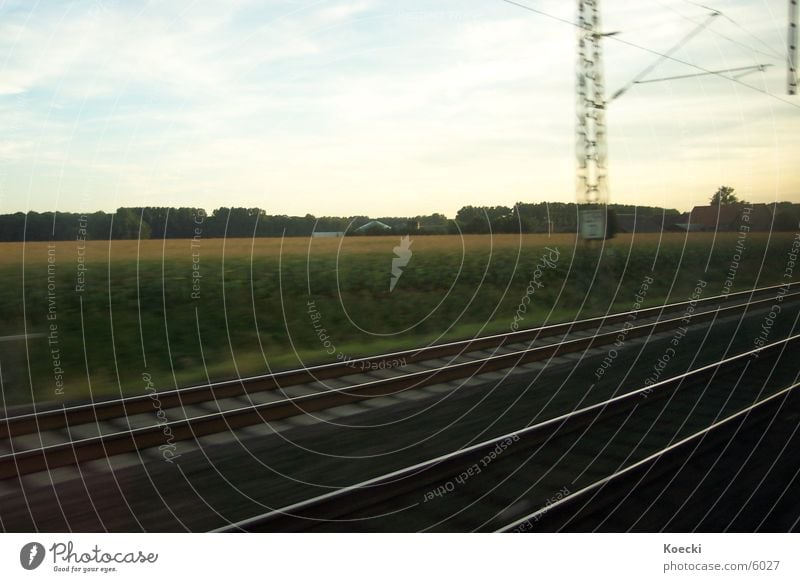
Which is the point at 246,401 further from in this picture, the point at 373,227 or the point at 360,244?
the point at 360,244

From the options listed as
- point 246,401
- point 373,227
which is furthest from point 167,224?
point 373,227

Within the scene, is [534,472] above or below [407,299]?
below

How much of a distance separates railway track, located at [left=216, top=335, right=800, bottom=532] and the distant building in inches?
151

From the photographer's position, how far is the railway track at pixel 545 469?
12.4 ft

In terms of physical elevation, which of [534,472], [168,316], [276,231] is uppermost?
[276,231]

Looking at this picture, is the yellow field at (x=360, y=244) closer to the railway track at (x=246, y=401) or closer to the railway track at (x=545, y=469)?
the railway track at (x=246, y=401)

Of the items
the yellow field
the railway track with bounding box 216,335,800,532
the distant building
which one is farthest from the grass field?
the railway track with bounding box 216,335,800,532

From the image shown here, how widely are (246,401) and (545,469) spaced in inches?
116

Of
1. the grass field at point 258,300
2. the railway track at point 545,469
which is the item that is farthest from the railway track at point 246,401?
the railway track at point 545,469

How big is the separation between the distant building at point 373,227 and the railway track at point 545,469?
151 inches

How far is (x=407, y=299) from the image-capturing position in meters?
12.0

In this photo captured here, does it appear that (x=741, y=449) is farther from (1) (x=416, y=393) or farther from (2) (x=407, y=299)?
(2) (x=407, y=299)
